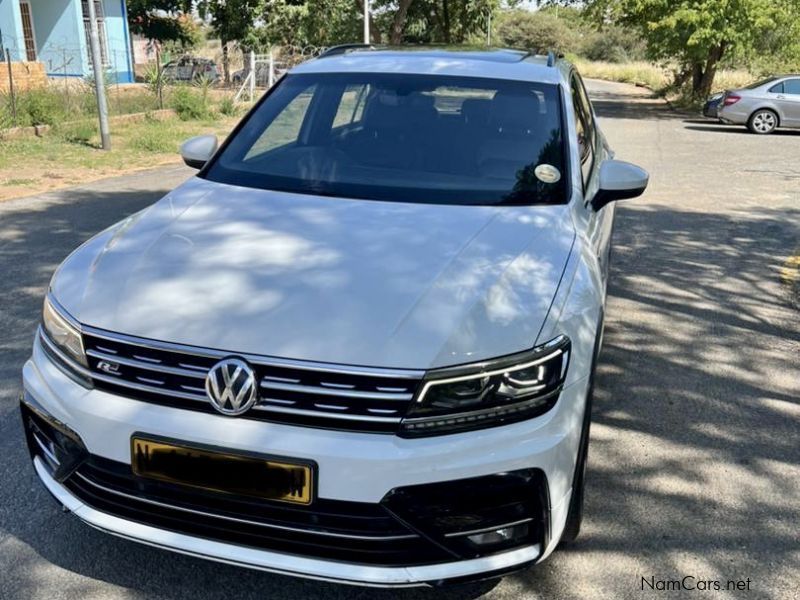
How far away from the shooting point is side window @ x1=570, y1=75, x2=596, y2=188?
12.7 ft

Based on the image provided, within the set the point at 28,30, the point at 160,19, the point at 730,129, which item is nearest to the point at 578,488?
the point at 730,129

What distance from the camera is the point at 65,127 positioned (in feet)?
48.2

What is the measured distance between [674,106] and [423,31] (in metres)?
19.8

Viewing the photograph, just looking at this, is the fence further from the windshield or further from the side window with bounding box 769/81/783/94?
the windshield

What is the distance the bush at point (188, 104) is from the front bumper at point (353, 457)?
17.0 meters

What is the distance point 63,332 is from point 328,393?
3.19 feet

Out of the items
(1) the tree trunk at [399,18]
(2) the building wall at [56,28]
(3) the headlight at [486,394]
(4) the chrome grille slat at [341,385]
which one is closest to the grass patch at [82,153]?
(4) the chrome grille slat at [341,385]

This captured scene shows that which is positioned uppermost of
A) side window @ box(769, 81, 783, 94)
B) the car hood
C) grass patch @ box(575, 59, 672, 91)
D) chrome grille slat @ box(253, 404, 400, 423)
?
the car hood

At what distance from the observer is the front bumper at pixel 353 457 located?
212 cm

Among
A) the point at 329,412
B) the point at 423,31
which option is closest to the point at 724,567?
the point at 329,412

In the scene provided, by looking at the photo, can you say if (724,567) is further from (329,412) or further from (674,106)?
(674,106)

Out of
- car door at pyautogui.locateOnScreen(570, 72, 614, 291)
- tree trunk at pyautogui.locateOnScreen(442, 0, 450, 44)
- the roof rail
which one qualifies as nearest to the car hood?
car door at pyautogui.locateOnScreen(570, 72, 614, 291)

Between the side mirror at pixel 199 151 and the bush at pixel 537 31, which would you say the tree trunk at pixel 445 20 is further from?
the bush at pixel 537 31

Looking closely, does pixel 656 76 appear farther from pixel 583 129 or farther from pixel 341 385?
pixel 341 385
